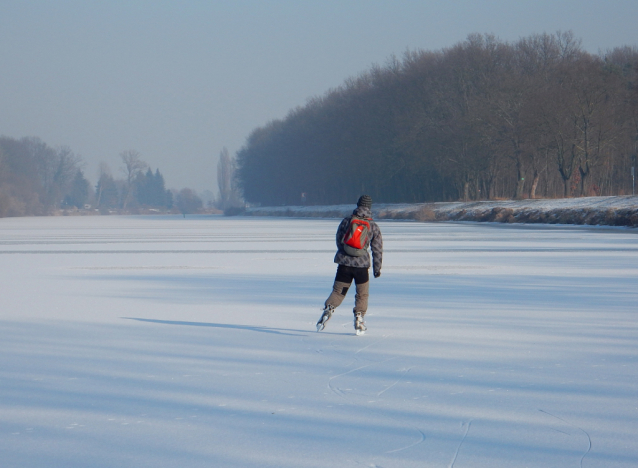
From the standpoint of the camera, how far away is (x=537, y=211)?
143 ft

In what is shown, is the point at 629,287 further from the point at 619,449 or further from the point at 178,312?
the point at 619,449

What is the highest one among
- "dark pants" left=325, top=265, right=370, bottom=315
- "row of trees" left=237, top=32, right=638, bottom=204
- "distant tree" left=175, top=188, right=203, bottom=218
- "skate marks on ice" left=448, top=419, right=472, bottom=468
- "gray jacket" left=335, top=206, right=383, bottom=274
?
"row of trees" left=237, top=32, right=638, bottom=204

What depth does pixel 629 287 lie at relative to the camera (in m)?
12.1

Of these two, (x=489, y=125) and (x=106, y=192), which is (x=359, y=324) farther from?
(x=106, y=192)

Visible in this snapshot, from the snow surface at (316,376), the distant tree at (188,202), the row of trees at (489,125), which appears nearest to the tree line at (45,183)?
the distant tree at (188,202)

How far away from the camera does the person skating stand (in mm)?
7766

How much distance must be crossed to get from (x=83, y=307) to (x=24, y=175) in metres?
116

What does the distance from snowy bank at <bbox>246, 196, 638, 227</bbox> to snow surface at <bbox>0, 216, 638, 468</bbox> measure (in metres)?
26.5

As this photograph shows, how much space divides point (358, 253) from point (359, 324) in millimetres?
775

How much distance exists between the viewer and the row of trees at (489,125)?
49.6 metres

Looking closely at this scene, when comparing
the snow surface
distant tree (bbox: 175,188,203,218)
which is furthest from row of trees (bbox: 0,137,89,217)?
the snow surface

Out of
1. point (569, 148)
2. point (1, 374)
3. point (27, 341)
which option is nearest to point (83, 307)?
point (27, 341)

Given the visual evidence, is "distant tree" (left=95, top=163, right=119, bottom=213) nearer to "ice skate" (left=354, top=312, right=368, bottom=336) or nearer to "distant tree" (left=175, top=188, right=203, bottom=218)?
"distant tree" (left=175, top=188, right=203, bottom=218)

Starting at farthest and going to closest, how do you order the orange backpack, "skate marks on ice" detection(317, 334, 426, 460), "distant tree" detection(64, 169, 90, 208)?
"distant tree" detection(64, 169, 90, 208), the orange backpack, "skate marks on ice" detection(317, 334, 426, 460)
